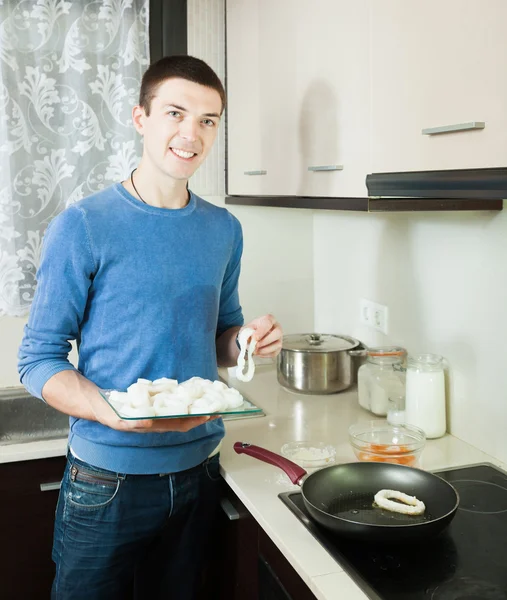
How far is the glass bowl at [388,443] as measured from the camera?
154 cm

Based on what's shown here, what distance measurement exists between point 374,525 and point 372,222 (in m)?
1.13

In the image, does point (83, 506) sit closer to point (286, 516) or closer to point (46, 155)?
point (286, 516)

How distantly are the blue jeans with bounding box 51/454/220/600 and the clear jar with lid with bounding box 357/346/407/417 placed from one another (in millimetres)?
517

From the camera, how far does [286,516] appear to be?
1.35 m

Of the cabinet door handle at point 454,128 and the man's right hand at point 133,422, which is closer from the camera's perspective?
the cabinet door handle at point 454,128

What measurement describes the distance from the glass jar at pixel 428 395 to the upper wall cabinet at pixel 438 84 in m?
0.54

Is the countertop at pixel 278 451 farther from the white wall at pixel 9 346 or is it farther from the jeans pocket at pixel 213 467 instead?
the white wall at pixel 9 346

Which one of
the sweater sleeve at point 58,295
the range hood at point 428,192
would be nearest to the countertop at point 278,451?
the sweater sleeve at point 58,295

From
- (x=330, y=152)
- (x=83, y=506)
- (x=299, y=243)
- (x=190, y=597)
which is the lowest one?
(x=190, y=597)

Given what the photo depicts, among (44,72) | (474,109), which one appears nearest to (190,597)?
(474,109)

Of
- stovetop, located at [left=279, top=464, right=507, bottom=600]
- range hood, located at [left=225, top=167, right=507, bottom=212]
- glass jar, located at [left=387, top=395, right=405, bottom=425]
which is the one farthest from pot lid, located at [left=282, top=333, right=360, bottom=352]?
stovetop, located at [left=279, top=464, right=507, bottom=600]

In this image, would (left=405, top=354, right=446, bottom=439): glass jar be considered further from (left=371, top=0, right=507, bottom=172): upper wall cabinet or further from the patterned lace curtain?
the patterned lace curtain

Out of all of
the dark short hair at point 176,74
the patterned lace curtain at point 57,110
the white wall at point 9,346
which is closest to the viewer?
the dark short hair at point 176,74

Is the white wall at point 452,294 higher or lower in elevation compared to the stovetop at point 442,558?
higher
